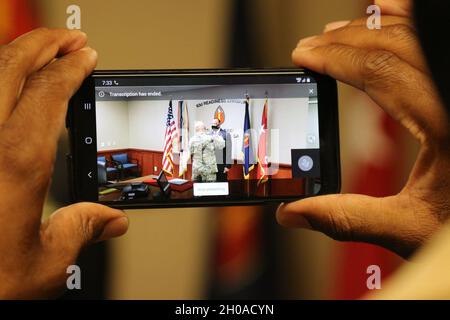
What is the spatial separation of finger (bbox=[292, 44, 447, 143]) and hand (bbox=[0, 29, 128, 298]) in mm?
404

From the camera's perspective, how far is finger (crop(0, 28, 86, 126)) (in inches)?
18.4

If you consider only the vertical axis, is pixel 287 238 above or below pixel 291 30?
below

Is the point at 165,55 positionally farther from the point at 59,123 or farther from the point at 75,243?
→ the point at 75,243

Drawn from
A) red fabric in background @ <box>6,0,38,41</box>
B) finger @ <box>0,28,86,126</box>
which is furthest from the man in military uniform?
red fabric in background @ <box>6,0,38,41</box>

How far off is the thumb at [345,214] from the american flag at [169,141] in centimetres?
21

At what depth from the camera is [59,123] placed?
481 mm

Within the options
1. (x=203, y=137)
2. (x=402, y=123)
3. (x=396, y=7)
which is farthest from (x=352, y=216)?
(x=396, y=7)

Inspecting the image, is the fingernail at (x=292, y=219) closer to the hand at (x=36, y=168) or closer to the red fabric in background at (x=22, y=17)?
the hand at (x=36, y=168)

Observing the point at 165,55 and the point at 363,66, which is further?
the point at 165,55

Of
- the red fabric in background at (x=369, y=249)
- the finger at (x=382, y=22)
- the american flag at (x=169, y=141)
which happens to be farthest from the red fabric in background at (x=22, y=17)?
the red fabric in background at (x=369, y=249)

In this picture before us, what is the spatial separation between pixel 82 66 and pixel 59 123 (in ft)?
0.33

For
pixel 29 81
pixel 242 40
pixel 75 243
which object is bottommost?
pixel 75 243

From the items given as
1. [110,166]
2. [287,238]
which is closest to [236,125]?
[110,166]

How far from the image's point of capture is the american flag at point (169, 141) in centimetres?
52
